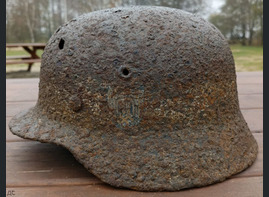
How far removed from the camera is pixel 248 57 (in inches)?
210

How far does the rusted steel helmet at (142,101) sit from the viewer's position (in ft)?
3.31

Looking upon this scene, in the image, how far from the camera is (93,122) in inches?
41.5

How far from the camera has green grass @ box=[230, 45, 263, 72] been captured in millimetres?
4828

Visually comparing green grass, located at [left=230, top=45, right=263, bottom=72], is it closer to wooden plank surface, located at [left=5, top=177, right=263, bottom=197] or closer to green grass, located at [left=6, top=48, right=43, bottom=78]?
green grass, located at [left=6, top=48, right=43, bottom=78]

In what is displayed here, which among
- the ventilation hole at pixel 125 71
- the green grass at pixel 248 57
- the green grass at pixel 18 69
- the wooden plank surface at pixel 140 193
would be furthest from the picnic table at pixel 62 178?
the green grass at pixel 18 69

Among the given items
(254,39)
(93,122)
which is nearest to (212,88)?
(93,122)

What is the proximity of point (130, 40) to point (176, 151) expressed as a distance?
414 millimetres

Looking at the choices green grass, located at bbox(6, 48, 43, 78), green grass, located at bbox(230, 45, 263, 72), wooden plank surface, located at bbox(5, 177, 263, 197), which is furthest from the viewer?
green grass, located at bbox(6, 48, 43, 78)

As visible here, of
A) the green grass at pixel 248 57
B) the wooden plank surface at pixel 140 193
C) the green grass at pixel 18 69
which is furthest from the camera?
the green grass at pixel 18 69

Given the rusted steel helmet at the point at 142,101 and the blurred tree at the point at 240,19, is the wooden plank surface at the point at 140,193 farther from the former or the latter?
the blurred tree at the point at 240,19

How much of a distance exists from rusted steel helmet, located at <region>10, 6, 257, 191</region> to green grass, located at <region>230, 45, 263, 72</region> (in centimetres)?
389

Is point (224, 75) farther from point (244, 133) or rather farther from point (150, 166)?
point (150, 166)

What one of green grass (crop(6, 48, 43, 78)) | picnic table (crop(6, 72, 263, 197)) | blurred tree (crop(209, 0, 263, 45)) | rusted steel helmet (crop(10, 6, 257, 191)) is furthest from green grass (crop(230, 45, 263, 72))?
rusted steel helmet (crop(10, 6, 257, 191))

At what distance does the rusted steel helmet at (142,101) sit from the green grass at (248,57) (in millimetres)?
3891
